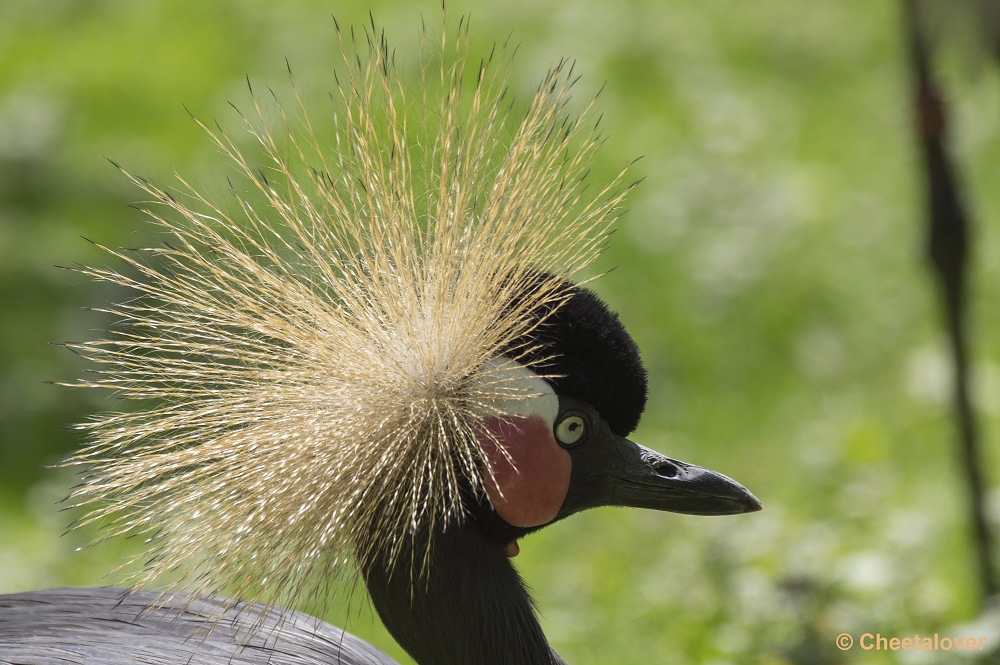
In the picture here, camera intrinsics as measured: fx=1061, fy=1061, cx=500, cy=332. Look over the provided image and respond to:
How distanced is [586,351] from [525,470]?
0.48 feet

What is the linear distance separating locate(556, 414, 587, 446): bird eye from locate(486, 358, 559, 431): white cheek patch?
0.09ft

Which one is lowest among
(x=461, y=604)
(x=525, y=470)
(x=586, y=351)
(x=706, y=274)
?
(x=461, y=604)

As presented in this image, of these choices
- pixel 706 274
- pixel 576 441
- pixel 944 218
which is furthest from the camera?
pixel 706 274

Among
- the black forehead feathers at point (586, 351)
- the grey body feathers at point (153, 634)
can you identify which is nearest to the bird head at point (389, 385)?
the black forehead feathers at point (586, 351)

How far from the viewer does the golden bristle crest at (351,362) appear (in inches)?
43.2

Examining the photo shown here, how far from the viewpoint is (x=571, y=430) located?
3.91ft

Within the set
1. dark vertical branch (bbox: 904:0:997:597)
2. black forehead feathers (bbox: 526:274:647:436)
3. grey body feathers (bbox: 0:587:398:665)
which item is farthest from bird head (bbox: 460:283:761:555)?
dark vertical branch (bbox: 904:0:997:597)

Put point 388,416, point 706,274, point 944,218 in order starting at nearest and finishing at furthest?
point 388,416
point 944,218
point 706,274

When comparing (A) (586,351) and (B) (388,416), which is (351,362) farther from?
→ (A) (586,351)

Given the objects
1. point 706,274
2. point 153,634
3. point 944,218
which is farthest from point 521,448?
point 706,274

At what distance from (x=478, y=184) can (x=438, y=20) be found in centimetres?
281

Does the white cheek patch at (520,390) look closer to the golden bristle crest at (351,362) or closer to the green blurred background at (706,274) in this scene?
the golden bristle crest at (351,362)

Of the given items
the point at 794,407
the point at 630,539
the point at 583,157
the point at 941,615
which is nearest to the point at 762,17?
the point at 794,407

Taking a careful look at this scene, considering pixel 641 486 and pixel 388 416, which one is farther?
pixel 641 486
